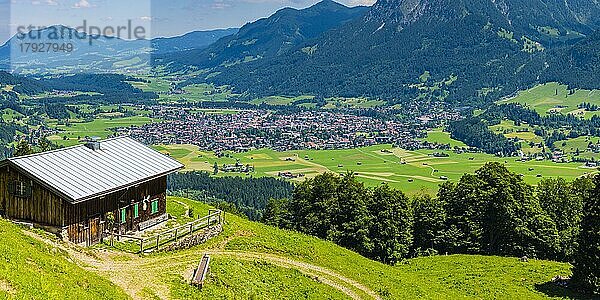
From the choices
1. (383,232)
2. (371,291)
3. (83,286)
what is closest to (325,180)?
(383,232)

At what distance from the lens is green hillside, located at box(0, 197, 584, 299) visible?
29859 millimetres

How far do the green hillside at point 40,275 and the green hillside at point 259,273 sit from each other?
0.05 m

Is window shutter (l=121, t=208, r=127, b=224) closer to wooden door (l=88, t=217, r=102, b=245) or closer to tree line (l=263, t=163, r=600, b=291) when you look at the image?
wooden door (l=88, t=217, r=102, b=245)

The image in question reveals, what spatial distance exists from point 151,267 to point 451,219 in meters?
42.8

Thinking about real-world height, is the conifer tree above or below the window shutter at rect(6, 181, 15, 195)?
below

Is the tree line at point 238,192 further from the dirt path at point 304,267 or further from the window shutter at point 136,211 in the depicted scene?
the dirt path at point 304,267

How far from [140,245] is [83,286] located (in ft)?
42.9

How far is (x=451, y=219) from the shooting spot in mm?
71312

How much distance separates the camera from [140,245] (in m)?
42.7

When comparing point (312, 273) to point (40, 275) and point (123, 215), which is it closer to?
point (123, 215)

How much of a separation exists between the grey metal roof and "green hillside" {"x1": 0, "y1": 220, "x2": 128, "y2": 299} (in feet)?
23.1

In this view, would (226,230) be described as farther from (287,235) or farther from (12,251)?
(12,251)

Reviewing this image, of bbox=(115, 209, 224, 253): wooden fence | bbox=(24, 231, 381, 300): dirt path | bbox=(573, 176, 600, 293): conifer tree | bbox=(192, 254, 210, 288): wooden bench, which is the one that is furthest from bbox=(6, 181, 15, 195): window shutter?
bbox=(573, 176, 600, 293): conifer tree

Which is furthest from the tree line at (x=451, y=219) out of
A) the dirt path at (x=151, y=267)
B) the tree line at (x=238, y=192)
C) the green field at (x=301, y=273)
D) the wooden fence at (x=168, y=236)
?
the tree line at (x=238, y=192)
